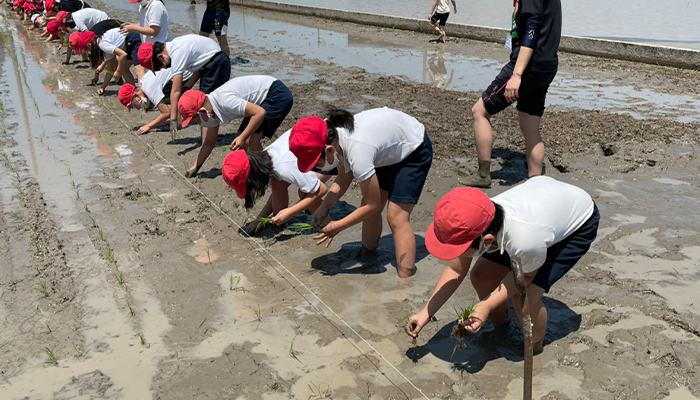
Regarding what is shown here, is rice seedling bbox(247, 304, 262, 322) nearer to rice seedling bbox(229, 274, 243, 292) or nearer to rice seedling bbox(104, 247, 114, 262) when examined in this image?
rice seedling bbox(229, 274, 243, 292)

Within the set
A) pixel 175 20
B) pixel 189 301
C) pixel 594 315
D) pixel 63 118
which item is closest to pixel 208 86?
pixel 63 118

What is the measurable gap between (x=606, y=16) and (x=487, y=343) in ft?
59.1

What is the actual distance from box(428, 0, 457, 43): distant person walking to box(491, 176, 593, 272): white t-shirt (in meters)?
10.3

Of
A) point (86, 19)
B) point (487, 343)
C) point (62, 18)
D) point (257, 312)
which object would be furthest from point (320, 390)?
point (62, 18)

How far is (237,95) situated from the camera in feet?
17.7

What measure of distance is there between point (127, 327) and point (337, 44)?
33.8ft

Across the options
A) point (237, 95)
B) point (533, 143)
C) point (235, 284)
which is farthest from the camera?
point (237, 95)

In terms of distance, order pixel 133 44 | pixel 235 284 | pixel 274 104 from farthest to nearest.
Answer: pixel 133 44
pixel 274 104
pixel 235 284

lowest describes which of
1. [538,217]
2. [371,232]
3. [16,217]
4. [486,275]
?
[16,217]

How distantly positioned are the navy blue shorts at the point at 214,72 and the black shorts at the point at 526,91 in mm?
2867

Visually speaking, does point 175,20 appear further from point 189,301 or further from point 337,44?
point 189,301

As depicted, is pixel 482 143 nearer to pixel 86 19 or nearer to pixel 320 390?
pixel 320 390

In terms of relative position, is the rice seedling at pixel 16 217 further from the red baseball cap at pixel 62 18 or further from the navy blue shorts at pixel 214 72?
the red baseball cap at pixel 62 18

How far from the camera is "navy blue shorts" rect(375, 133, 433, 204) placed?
3.89 metres
